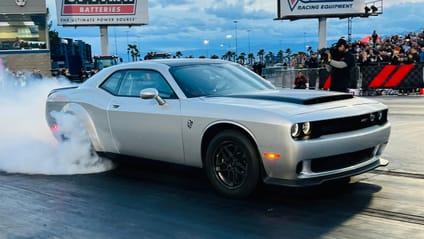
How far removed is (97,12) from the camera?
41.4 meters

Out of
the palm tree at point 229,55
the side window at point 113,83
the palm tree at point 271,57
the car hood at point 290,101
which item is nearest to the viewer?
the car hood at point 290,101

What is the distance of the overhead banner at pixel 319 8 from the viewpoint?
35250mm

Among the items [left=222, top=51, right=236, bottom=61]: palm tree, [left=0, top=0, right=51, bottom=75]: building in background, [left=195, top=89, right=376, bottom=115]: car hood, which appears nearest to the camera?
[left=195, top=89, right=376, bottom=115]: car hood

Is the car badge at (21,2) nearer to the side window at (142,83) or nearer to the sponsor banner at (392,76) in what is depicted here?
the sponsor banner at (392,76)

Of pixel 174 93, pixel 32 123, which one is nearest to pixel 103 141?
pixel 174 93

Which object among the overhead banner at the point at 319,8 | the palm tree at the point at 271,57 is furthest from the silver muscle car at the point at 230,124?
the palm tree at the point at 271,57

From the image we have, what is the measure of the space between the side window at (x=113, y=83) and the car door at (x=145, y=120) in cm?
8

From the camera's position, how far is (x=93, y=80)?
22.6 feet

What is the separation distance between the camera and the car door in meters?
5.55

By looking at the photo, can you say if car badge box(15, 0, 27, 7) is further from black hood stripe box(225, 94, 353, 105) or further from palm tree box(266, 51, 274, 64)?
black hood stripe box(225, 94, 353, 105)

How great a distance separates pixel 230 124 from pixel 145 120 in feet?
4.19

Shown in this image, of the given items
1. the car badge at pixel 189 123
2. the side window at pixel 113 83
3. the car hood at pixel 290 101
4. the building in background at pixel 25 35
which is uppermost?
the building in background at pixel 25 35

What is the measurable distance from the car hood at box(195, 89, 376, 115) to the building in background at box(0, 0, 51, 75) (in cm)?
3692

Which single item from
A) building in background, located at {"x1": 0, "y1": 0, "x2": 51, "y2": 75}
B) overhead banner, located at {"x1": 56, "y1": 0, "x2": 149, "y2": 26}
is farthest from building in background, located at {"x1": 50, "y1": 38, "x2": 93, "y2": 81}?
overhead banner, located at {"x1": 56, "y1": 0, "x2": 149, "y2": 26}
